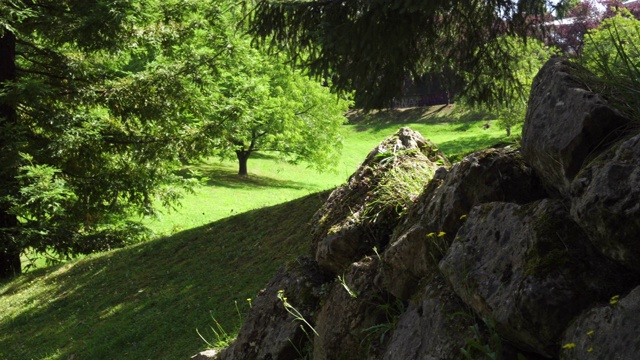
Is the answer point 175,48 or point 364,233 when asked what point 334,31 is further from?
point 175,48

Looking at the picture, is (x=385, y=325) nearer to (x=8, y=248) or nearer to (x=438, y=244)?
(x=438, y=244)

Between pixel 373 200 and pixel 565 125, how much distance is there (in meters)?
2.02

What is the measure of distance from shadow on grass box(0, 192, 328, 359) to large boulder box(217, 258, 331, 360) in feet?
8.91

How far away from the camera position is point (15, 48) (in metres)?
16.9

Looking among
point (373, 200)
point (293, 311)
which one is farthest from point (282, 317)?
point (373, 200)

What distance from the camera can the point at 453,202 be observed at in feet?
13.9

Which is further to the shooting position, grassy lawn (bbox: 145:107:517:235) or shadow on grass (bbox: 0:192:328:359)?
grassy lawn (bbox: 145:107:517:235)

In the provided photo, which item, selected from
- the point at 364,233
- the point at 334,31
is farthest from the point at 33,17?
the point at 364,233

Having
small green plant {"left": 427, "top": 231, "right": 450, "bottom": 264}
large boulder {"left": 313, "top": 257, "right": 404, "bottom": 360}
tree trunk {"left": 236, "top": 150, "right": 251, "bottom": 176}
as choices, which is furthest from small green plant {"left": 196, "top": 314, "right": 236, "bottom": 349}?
tree trunk {"left": 236, "top": 150, "right": 251, "bottom": 176}

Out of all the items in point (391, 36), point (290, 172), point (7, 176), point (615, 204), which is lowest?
point (290, 172)

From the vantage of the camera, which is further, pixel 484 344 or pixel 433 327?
pixel 433 327

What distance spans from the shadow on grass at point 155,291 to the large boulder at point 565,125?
200 inches

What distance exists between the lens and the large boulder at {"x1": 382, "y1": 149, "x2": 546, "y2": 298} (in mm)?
4148

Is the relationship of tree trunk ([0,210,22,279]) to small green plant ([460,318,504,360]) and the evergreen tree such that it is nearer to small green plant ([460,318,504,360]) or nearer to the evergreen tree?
the evergreen tree
